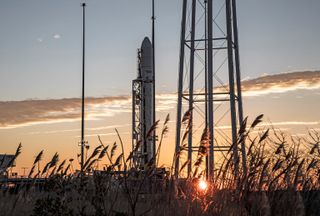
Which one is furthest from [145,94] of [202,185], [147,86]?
[202,185]

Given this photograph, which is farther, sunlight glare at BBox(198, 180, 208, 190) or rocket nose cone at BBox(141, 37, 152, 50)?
rocket nose cone at BBox(141, 37, 152, 50)

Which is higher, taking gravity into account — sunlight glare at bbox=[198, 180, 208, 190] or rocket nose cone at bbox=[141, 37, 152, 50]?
rocket nose cone at bbox=[141, 37, 152, 50]

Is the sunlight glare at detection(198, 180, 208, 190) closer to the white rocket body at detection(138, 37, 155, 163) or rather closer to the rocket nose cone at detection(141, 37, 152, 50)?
the white rocket body at detection(138, 37, 155, 163)

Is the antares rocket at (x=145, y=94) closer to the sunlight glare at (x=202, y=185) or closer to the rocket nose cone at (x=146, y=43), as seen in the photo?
the rocket nose cone at (x=146, y=43)

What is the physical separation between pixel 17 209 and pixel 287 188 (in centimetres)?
568

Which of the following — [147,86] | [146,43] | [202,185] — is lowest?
[202,185]

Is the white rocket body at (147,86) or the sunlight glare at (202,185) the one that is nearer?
the sunlight glare at (202,185)

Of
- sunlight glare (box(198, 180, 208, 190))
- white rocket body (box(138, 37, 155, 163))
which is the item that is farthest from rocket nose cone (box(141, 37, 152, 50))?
sunlight glare (box(198, 180, 208, 190))

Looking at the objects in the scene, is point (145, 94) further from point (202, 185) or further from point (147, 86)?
point (202, 185)

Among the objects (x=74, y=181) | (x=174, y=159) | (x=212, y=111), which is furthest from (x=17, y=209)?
(x=212, y=111)

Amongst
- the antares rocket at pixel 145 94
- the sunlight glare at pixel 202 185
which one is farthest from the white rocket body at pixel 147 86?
the sunlight glare at pixel 202 185

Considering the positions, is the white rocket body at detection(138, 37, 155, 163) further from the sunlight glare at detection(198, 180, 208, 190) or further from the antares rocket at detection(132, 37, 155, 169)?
the sunlight glare at detection(198, 180, 208, 190)

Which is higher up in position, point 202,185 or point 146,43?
point 146,43

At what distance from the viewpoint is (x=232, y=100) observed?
87.7 ft
